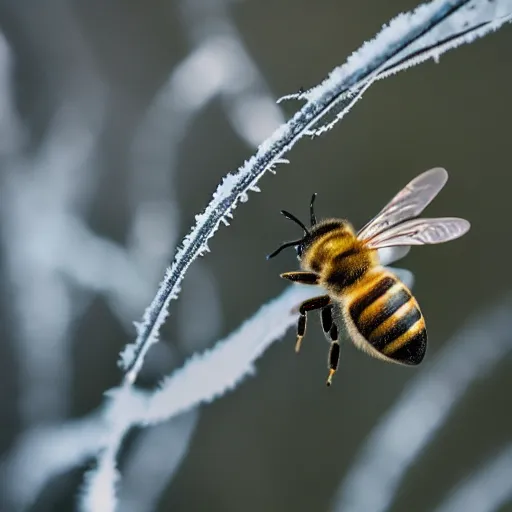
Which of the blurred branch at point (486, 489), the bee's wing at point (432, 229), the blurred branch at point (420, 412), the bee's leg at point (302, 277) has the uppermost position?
the bee's leg at point (302, 277)

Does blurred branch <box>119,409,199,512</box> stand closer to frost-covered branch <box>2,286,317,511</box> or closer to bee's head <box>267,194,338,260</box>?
frost-covered branch <box>2,286,317,511</box>

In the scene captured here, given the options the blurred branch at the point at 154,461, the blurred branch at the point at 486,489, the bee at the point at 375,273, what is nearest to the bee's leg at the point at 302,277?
the bee at the point at 375,273

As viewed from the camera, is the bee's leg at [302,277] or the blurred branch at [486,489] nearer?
the bee's leg at [302,277]

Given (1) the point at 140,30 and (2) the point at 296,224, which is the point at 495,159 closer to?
(2) the point at 296,224

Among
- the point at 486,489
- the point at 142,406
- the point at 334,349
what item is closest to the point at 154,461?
the point at 142,406

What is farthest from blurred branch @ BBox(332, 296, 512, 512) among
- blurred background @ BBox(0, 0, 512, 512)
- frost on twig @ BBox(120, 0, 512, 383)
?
frost on twig @ BBox(120, 0, 512, 383)

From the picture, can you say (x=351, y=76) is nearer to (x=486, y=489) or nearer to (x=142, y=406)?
(x=142, y=406)

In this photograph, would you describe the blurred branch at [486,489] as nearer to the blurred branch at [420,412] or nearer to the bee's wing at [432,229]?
the blurred branch at [420,412]
